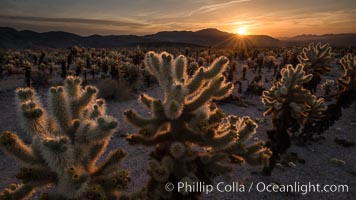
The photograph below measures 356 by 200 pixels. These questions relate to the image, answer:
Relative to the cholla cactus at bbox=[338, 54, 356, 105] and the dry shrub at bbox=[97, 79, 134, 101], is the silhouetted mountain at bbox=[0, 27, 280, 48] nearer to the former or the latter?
the dry shrub at bbox=[97, 79, 134, 101]

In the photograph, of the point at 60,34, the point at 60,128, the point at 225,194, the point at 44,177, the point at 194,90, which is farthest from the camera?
the point at 60,34

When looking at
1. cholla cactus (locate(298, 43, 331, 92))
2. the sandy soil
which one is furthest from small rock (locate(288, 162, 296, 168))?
cholla cactus (locate(298, 43, 331, 92))

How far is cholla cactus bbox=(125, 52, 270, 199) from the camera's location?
319 cm

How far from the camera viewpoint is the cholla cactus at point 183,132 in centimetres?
319

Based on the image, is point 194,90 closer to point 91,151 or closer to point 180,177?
point 180,177

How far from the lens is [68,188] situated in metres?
2.48

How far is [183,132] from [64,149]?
152cm

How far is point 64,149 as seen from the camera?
2.28m

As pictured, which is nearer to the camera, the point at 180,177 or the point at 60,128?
the point at 60,128

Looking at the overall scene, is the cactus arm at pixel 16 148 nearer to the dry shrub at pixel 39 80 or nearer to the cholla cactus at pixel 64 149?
the cholla cactus at pixel 64 149

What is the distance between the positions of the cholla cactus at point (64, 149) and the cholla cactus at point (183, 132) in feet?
1.72

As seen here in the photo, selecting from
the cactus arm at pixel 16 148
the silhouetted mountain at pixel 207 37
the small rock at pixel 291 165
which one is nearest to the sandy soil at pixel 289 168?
the small rock at pixel 291 165

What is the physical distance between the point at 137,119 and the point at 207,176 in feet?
3.96

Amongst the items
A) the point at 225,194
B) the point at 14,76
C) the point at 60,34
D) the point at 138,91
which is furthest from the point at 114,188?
the point at 60,34
